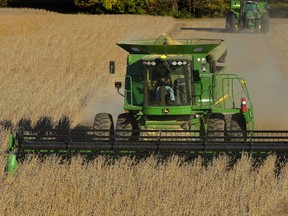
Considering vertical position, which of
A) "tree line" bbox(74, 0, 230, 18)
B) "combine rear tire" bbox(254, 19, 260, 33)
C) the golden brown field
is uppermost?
"tree line" bbox(74, 0, 230, 18)

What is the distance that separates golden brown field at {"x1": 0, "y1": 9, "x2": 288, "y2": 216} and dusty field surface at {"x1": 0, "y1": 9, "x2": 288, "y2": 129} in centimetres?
3

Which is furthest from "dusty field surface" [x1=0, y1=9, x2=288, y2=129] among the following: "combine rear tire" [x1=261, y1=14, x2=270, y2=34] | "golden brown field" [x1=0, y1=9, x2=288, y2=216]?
"combine rear tire" [x1=261, y1=14, x2=270, y2=34]

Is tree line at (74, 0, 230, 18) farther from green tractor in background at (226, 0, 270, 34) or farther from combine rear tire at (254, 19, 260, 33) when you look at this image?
combine rear tire at (254, 19, 260, 33)

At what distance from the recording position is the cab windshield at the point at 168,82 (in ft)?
34.9

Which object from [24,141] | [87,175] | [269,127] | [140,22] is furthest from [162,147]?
[140,22]

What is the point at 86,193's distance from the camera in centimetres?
823

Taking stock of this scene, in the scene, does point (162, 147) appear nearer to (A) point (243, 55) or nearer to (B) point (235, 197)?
(B) point (235, 197)

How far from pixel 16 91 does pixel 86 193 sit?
8.45 m

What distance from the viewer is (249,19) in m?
35.1

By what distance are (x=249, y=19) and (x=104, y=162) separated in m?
26.4

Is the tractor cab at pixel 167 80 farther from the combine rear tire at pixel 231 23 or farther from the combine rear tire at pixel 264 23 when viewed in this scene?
the combine rear tire at pixel 231 23

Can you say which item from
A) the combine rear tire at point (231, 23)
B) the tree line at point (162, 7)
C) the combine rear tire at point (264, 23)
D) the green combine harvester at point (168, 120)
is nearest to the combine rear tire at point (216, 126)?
the green combine harvester at point (168, 120)

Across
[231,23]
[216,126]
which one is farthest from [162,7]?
[216,126]

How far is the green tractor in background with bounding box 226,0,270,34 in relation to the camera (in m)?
35.1
